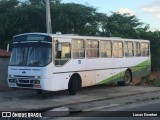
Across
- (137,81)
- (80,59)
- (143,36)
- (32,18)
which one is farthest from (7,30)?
(80,59)

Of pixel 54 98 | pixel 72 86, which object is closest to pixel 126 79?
pixel 72 86

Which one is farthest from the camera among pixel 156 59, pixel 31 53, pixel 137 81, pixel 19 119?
pixel 156 59

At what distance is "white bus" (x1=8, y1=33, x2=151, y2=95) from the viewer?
1920 centimetres

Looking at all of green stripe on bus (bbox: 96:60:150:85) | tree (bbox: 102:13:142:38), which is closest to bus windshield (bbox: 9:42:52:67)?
green stripe on bus (bbox: 96:60:150:85)

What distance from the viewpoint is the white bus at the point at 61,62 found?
19203mm

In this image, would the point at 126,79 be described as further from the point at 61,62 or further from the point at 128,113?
the point at 128,113

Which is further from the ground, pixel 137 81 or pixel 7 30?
pixel 7 30

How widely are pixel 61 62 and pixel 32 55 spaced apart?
1355mm

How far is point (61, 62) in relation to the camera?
65.5 ft

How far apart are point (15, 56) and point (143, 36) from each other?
26891mm

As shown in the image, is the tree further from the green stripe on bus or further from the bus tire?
the bus tire

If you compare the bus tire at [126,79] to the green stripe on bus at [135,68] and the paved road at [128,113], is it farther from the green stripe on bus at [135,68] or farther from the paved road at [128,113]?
the paved road at [128,113]

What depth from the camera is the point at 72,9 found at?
45188mm

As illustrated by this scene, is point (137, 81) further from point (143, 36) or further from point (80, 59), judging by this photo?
point (143, 36)
